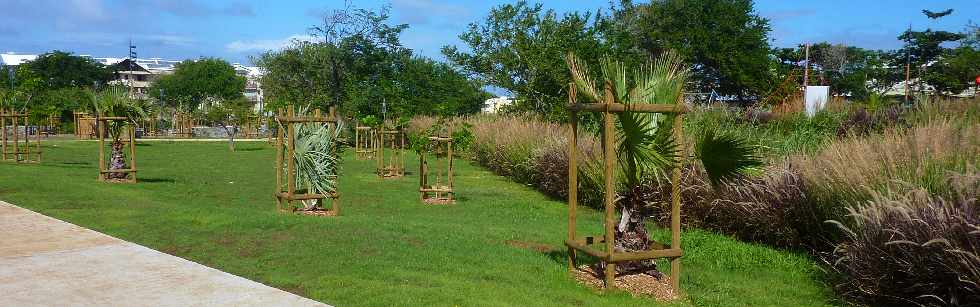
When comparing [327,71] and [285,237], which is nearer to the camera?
[285,237]

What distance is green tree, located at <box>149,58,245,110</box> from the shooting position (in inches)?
3428

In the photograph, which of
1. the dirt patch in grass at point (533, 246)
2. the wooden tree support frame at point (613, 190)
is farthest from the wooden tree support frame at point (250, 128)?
the wooden tree support frame at point (613, 190)

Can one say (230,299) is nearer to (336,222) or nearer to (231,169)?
(336,222)

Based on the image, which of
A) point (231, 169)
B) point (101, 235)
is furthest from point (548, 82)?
point (101, 235)

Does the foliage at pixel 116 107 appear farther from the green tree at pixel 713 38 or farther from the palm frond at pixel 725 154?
the green tree at pixel 713 38

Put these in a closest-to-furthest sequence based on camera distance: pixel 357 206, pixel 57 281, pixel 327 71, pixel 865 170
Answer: pixel 57 281 → pixel 865 170 → pixel 357 206 → pixel 327 71

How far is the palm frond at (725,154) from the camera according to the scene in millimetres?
6578

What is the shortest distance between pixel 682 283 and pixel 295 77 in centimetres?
3734

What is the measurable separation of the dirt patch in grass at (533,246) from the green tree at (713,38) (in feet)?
139

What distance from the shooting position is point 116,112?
16.4m

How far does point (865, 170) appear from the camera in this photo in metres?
7.95

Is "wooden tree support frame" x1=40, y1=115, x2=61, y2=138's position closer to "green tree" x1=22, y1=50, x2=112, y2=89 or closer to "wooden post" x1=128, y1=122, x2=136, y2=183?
"green tree" x1=22, y1=50, x2=112, y2=89

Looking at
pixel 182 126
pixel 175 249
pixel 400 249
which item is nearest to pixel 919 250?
pixel 400 249

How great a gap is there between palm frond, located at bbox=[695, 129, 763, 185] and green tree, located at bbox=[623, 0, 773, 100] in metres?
44.2
